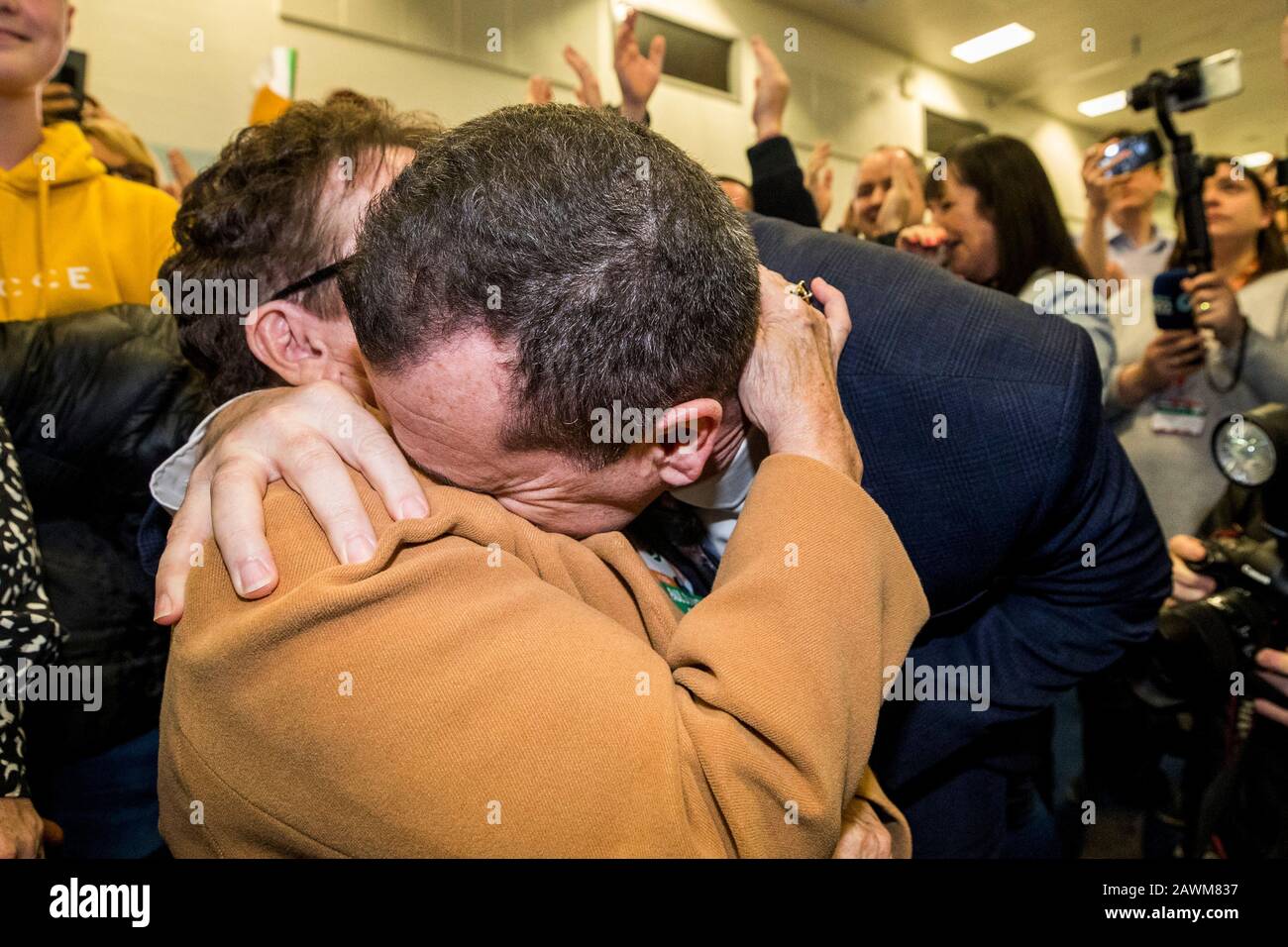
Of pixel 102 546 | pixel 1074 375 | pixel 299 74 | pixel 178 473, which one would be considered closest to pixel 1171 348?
pixel 1074 375

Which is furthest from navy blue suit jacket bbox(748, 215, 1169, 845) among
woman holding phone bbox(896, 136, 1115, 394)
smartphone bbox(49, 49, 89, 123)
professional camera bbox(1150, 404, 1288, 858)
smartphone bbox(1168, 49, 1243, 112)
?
smartphone bbox(49, 49, 89, 123)

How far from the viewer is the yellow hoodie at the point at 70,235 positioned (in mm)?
1414

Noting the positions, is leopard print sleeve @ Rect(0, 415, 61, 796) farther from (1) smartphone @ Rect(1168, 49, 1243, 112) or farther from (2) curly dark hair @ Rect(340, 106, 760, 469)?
(1) smartphone @ Rect(1168, 49, 1243, 112)

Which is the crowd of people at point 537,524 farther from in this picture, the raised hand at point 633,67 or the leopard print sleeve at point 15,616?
the raised hand at point 633,67

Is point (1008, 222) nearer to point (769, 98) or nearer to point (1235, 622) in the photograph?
point (769, 98)

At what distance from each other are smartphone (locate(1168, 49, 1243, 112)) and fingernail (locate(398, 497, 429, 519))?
2.06 metres

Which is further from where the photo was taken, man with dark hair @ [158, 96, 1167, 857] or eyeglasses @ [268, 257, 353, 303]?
eyeglasses @ [268, 257, 353, 303]

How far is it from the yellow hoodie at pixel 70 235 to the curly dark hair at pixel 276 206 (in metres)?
0.52

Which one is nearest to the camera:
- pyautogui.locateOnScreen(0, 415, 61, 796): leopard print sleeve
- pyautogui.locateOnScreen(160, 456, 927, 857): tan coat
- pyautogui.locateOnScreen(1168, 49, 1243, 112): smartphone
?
pyautogui.locateOnScreen(160, 456, 927, 857): tan coat

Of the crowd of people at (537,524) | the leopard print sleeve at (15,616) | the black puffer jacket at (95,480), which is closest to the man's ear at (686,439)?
the crowd of people at (537,524)

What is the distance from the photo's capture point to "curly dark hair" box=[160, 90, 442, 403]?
37.9 inches

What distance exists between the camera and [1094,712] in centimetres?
205
